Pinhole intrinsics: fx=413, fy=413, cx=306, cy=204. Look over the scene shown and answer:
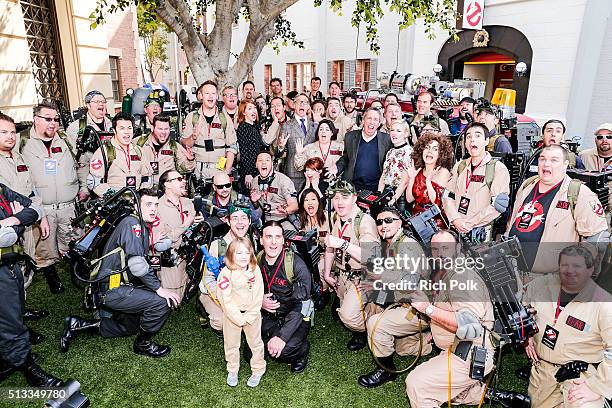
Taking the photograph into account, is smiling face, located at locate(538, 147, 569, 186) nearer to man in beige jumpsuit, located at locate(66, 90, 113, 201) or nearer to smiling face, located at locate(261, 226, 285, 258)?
smiling face, located at locate(261, 226, 285, 258)

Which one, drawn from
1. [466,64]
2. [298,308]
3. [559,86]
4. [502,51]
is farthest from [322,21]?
[298,308]

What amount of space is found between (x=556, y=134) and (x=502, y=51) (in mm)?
9081

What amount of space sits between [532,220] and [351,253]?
66.5 inches

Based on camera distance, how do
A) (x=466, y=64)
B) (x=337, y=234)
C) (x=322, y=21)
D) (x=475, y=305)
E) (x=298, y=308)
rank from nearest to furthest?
(x=475, y=305), (x=298, y=308), (x=337, y=234), (x=466, y=64), (x=322, y=21)

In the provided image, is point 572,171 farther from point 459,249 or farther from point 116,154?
point 116,154

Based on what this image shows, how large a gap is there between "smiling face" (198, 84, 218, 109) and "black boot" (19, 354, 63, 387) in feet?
12.3

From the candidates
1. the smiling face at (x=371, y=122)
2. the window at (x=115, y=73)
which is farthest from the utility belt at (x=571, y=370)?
the window at (x=115, y=73)

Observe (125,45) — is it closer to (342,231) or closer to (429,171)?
(342,231)

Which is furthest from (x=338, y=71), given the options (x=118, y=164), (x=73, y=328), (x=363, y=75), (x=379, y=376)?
(x=379, y=376)

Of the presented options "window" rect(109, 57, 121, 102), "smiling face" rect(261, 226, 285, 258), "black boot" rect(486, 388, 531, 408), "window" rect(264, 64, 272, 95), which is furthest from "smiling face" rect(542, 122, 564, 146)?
"window" rect(264, 64, 272, 95)

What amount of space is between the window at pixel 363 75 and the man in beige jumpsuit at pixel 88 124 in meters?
14.0

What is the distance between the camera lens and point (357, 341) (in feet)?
14.1

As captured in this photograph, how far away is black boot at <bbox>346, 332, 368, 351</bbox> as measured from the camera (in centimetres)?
427

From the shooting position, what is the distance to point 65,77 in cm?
911
